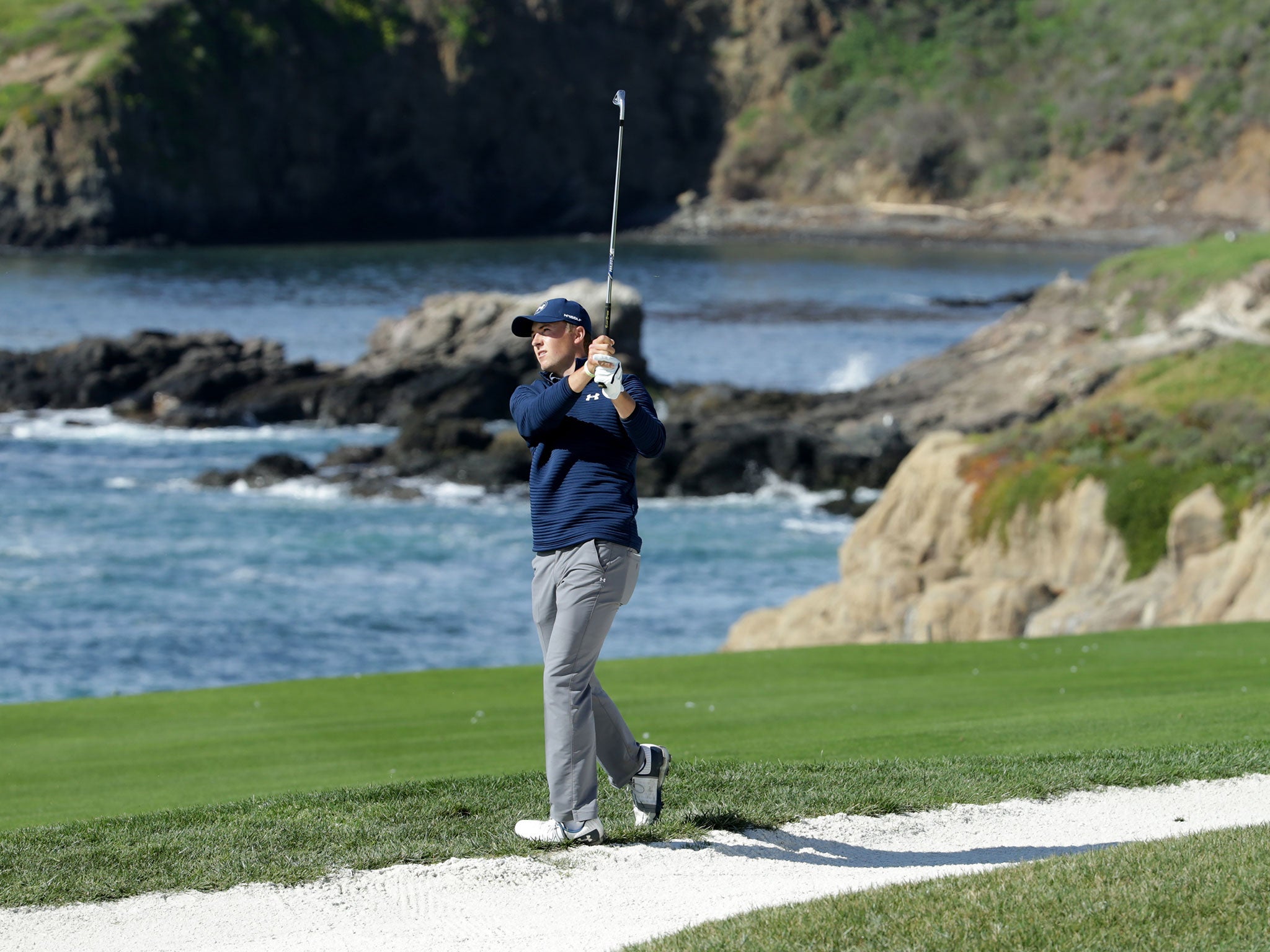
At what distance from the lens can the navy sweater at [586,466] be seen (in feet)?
26.2

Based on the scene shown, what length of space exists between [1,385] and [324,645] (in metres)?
39.0

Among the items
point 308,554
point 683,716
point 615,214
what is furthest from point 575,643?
point 308,554

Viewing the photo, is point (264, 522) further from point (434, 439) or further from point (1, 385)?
point (1, 385)

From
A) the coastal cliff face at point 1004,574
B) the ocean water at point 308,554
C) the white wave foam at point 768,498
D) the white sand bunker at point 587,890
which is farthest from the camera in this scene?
the white wave foam at point 768,498

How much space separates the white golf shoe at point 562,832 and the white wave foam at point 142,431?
47.7 m

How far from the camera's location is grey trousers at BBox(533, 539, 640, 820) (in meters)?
7.96

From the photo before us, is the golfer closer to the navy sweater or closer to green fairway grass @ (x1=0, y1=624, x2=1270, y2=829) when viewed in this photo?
the navy sweater

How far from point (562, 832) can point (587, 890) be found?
65cm

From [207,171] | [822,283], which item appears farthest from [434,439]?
[207,171]

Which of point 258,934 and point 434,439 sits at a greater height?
point 258,934

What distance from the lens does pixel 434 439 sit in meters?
49.4

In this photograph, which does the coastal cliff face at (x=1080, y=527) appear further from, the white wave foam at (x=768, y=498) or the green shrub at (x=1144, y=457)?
the white wave foam at (x=768, y=498)

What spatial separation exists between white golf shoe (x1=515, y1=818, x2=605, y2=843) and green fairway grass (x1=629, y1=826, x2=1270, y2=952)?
1.43 meters

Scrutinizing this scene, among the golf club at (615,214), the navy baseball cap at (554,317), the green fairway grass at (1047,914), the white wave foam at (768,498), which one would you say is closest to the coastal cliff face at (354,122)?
the white wave foam at (768,498)
